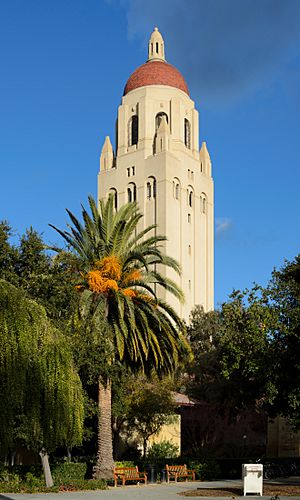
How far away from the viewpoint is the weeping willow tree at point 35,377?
17703mm

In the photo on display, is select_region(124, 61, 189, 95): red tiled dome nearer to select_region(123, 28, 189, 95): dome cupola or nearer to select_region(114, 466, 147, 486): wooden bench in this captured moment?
select_region(123, 28, 189, 95): dome cupola

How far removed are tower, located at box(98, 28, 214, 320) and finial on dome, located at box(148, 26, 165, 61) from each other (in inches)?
12.5

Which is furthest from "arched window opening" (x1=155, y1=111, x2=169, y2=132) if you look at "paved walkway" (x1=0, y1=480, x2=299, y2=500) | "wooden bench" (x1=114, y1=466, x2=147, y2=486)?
"paved walkway" (x1=0, y1=480, x2=299, y2=500)

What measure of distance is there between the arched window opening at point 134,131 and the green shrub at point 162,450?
169ft

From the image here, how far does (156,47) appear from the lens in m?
92.4

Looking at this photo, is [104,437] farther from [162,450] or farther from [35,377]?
[35,377]

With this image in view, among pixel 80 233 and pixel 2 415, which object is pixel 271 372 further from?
pixel 2 415

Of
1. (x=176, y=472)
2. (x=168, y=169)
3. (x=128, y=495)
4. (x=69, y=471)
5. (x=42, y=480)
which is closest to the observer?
(x=128, y=495)

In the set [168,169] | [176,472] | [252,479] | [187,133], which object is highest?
[187,133]

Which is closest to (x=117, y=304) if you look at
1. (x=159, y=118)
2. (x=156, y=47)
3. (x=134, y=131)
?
(x=159, y=118)

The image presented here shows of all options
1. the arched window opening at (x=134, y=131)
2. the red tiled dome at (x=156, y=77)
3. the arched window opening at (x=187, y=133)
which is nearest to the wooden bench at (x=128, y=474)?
the arched window opening at (x=134, y=131)

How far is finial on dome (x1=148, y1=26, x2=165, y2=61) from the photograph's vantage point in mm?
91562

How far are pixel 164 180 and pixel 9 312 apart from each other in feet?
209

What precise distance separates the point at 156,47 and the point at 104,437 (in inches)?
2759
